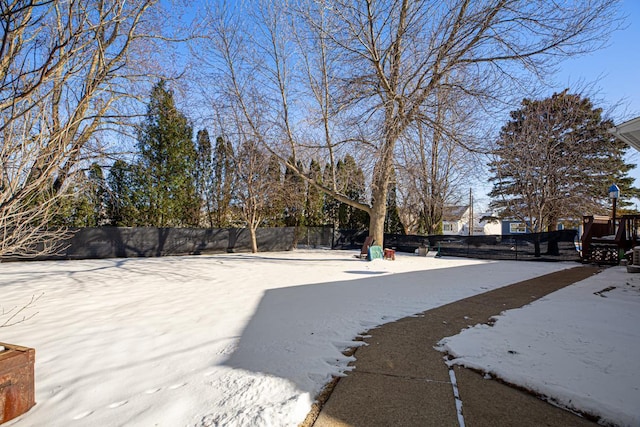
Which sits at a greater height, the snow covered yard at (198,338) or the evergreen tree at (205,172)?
the evergreen tree at (205,172)

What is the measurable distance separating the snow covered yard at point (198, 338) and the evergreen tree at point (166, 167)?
23.4 ft

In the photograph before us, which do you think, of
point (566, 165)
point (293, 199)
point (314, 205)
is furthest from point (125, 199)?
point (566, 165)

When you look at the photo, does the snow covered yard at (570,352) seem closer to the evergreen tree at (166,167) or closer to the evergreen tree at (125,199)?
the evergreen tree at (166,167)

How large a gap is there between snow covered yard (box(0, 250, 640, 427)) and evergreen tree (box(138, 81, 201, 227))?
713 cm

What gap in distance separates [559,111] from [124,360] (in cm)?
2040

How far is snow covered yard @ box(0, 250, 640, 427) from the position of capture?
85.1 inches

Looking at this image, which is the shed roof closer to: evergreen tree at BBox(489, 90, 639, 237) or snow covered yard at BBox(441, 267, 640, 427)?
evergreen tree at BBox(489, 90, 639, 237)

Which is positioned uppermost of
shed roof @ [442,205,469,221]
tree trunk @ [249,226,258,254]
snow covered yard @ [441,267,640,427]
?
shed roof @ [442,205,469,221]

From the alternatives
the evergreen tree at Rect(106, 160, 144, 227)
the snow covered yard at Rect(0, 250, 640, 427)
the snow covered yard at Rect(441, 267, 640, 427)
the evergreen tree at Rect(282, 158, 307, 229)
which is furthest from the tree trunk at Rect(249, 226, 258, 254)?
the snow covered yard at Rect(441, 267, 640, 427)

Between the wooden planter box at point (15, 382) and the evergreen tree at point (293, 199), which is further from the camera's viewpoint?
the evergreen tree at point (293, 199)

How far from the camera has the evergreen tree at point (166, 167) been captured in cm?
1440

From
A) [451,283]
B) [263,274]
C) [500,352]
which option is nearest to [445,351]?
[500,352]

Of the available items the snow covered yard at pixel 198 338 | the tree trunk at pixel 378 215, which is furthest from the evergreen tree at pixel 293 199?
the snow covered yard at pixel 198 338

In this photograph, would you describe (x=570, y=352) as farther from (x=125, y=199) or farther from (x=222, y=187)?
(x=222, y=187)
